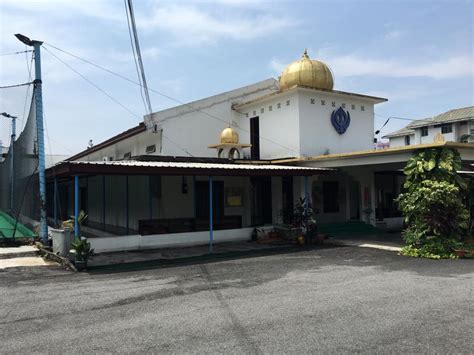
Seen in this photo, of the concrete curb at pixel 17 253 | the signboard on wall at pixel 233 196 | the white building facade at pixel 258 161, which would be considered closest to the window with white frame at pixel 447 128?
the white building facade at pixel 258 161

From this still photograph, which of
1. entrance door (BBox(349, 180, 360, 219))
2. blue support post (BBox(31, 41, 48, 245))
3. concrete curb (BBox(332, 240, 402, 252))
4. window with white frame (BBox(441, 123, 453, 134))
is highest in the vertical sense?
window with white frame (BBox(441, 123, 453, 134))

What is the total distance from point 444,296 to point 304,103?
12.6 m

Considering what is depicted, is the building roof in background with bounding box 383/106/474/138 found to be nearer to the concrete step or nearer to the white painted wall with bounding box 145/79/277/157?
the white painted wall with bounding box 145/79/277/157

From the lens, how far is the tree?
40.0 ft

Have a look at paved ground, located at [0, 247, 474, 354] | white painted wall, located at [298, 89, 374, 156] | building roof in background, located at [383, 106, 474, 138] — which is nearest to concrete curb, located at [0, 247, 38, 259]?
paved ground, located at [0, 247, 474, 354]

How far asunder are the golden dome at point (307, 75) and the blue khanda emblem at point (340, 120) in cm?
118

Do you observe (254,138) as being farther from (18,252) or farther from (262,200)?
(18,252)

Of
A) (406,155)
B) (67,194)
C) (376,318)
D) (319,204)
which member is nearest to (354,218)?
(319,204)

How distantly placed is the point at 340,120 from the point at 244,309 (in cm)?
1473

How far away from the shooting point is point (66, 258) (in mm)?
11391

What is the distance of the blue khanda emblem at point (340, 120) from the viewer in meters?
→ 20.0

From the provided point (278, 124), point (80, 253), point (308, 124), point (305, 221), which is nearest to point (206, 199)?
point (305, 221)

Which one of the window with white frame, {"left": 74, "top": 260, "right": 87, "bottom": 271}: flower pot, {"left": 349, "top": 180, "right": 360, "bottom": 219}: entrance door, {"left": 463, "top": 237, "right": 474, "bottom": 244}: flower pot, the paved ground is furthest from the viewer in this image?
the window with white frame

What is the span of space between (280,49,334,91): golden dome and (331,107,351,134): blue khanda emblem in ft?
3.89
